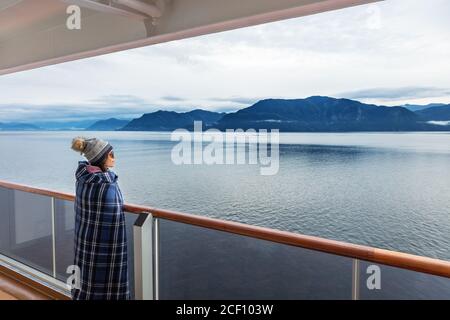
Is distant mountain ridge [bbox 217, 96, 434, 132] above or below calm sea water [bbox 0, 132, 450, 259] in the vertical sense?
A: above

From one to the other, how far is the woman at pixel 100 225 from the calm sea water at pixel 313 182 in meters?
8.68

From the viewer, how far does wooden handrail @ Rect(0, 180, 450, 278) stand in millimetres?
1107

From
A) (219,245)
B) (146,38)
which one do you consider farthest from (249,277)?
(146,38)

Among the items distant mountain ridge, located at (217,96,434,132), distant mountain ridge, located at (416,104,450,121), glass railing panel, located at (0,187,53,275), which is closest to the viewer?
glass railing panel, located at (0,187,53,275)

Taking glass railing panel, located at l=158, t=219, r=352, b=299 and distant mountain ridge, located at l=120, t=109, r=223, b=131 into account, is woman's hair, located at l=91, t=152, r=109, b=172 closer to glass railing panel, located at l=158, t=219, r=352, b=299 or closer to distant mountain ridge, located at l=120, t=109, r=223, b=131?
glass railing panel, located at l=158, t=219, r=352, b=299

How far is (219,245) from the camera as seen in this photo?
1.69 meters

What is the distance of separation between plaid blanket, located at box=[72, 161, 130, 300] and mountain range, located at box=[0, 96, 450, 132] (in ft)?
37.0

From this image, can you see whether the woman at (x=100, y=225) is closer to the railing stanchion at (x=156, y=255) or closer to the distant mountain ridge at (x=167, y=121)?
the railing stanchion at (x=156, y=255)

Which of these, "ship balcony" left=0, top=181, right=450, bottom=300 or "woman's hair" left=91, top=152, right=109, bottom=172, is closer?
"ship balcony" left=0, top=181, right=450, bottom=300

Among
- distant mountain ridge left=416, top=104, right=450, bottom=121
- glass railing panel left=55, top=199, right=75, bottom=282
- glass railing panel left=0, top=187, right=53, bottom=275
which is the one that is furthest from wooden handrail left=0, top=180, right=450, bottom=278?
distant mountain ridge left=416, top=104, right=450, bottom=121

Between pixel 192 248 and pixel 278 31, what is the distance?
57.7 ft

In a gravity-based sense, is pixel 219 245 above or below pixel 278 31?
below

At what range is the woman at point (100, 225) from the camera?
1822 millimetres
